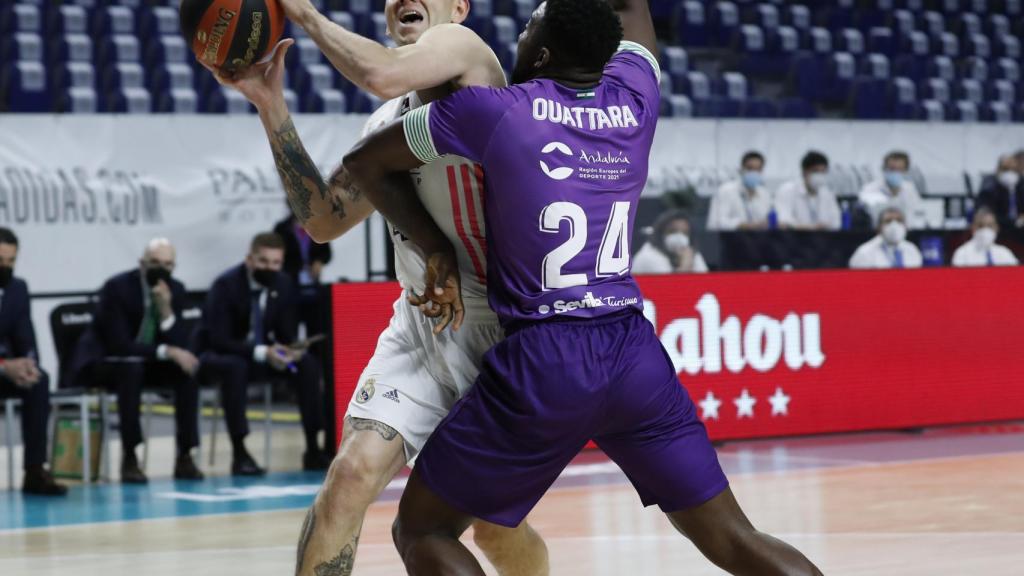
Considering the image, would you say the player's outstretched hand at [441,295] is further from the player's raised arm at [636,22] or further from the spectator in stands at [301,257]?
the spectator in stands at [301,257]

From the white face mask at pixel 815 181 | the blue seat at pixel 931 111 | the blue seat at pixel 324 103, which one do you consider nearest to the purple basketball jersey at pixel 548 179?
the white face mask at pixel 815 181

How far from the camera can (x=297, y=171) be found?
14.7 feet

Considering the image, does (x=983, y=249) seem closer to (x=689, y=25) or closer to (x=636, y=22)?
(x=689, y=25)

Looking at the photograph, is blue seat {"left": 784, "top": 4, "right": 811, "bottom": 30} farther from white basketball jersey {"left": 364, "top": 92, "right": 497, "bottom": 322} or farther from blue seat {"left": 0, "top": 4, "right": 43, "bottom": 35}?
white basketball jersey {"left": 364, "top": 92, "right": 497, "bottom": 322}

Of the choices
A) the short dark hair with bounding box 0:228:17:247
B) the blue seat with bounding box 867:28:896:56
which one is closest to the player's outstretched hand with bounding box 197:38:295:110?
the short dark hair with bounding box 0:228:17:247

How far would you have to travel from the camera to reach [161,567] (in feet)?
22.1

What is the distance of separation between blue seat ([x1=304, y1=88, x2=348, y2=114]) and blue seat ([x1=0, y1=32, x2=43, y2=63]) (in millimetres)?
2484

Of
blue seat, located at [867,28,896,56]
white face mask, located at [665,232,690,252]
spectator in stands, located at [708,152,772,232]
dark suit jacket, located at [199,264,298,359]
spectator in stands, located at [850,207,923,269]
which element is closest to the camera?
dark suit jacket, located at [199,264,298,359]

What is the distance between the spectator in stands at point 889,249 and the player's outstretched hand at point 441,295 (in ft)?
28.9

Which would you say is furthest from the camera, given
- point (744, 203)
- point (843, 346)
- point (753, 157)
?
Result: point (753, 157)

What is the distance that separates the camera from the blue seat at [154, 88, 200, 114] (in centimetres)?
1449

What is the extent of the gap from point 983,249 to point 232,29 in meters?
10.1

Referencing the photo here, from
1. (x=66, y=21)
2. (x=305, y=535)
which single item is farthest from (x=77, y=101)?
(x=305, y=535)

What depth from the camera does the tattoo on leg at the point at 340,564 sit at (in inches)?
161
